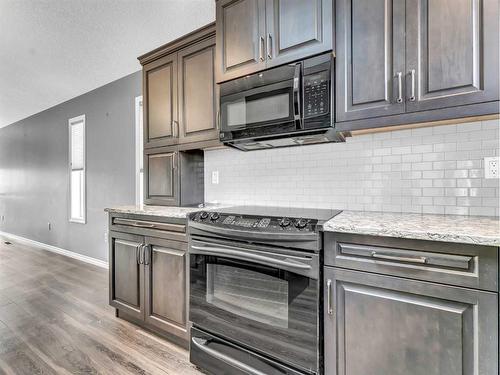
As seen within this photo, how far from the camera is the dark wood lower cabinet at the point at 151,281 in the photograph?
6.63ft

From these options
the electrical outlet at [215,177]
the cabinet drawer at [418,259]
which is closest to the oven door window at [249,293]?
the cabinet drawer at [418,259]

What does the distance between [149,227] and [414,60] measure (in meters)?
2.05

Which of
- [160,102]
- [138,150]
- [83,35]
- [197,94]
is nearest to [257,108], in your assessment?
[197,94]

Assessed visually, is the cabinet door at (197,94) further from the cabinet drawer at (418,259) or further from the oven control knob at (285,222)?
the cabinet drawer at (418,259)

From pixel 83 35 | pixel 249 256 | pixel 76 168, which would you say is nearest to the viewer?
pixel 249 256

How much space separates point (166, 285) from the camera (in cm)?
209

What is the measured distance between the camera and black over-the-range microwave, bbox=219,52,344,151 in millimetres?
1656

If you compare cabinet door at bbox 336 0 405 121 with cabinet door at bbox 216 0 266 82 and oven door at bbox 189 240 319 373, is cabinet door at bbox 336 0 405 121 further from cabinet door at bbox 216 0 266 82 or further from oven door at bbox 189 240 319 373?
oven door at bbox 189 240 319 373

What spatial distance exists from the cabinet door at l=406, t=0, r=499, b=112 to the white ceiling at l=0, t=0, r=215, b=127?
1597mm

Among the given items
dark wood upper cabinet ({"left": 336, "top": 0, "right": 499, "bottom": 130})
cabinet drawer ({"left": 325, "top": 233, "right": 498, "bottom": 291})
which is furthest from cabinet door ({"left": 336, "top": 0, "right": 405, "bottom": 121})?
cabinet drawer ({"left": 325, "top": 233, "right": 498, "bottom": 291})

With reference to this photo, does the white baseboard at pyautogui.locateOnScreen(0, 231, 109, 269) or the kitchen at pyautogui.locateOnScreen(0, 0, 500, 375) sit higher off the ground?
the kitchen at pyautogui.locateOnScreen(0, 0, 500, 375)

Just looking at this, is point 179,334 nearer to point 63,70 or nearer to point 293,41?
point 293,41

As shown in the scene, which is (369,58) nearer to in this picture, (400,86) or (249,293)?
(400,86)

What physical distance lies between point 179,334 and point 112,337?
2.05 ft
